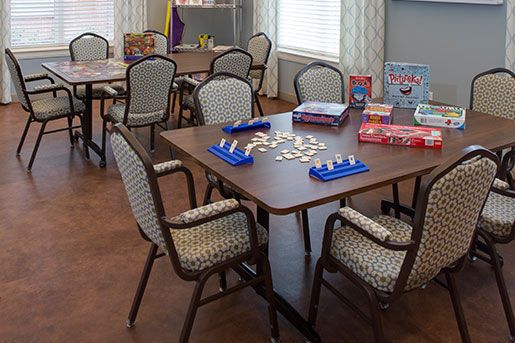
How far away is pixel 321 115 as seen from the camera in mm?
3152

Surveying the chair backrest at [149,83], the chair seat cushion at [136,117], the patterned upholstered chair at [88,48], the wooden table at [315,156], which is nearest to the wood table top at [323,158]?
the wooden table at [315,156]

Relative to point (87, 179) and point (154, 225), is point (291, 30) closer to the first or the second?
point (87, 179)

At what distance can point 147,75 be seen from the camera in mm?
4395

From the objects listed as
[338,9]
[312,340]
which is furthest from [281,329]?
[338,9]

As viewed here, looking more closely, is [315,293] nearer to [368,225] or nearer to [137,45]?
[368,225]

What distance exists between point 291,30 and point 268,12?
33 centimetres

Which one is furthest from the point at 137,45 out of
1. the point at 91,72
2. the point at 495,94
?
the point at 495,94

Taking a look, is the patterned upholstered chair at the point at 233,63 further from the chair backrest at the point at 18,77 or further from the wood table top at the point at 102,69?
the chair backrest at the point at 18,77

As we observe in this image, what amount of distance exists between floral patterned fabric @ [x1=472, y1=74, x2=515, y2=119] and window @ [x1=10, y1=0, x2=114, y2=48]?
4768 mm

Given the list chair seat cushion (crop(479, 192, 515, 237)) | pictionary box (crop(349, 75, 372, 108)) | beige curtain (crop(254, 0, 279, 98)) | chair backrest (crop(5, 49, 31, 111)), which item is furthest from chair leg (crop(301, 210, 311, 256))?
beige curtain (crop(254, 0, 279, 98))

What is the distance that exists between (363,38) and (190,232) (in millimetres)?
3656

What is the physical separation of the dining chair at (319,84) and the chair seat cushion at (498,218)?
142cm

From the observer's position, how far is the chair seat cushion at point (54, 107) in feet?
15.1

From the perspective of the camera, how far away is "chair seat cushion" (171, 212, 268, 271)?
7.60 feet
